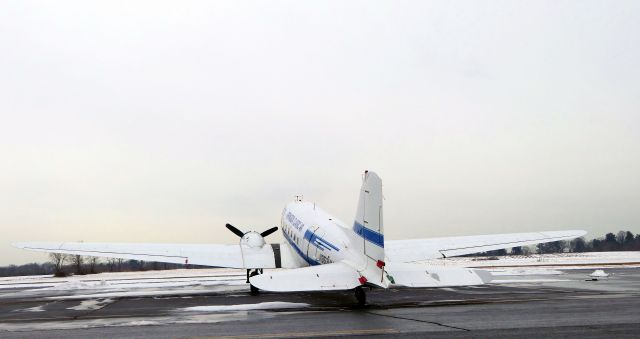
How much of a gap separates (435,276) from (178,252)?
Result: 46.8 feet

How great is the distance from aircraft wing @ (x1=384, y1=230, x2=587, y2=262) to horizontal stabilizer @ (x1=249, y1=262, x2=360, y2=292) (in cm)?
699

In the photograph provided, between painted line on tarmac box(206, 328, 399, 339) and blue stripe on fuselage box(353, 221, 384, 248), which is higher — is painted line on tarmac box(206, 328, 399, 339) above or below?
below

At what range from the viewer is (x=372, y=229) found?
16.3 meters

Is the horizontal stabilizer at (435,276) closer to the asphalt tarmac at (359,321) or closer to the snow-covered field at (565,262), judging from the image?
the asphalt tarmac at (359,321)

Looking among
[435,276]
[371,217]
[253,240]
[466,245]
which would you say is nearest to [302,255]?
[253,240]

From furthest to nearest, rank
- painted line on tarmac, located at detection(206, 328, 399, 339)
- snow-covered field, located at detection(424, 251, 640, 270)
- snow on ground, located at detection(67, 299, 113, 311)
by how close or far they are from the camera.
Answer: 1. snow-covered field, located at detection(424, 251, 640, 270)
2. snow on ground, located at detection(67, 299, 113, 311)
3. painted line on tarmac, located at detection(206, 328, 399, 339)

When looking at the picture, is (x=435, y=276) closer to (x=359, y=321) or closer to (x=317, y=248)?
(x=359, y=321)

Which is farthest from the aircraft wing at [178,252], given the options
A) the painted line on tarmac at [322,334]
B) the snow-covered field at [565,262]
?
the snow-covered field at [565,262]

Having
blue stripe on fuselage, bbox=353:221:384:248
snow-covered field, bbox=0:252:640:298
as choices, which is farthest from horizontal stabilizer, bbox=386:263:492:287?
snow-covered field, bbox=0:252:640:298

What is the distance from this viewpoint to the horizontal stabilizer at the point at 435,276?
15.6 m

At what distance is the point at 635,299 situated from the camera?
655 inches

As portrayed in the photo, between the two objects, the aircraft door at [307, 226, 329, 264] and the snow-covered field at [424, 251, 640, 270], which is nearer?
the aircraft door at [307, 226, 329, 264]

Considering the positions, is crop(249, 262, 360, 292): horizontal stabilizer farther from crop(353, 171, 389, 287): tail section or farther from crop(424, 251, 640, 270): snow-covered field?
crop(424, 251, 640, 270): snow-covered field

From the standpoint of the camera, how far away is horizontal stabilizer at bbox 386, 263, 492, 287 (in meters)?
15.6
